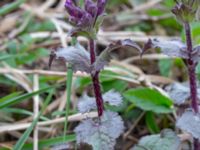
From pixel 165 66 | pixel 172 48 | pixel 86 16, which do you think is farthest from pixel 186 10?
pixel 165 66

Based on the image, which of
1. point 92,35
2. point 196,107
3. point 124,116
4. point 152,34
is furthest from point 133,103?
point 152,34

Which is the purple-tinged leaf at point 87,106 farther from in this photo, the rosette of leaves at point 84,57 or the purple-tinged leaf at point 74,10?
the purple-tinged leaf at point 74,10

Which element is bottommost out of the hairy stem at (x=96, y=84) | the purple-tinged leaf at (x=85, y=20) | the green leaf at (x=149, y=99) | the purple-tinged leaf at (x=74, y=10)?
the green leaf at (x=149, y=99)

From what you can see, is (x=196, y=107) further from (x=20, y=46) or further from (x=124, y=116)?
(x=20, y=46)

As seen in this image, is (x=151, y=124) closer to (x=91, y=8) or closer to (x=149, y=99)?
(x=149, y=99)

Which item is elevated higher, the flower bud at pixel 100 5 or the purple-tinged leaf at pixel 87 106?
the flower bud at pixel 100 5

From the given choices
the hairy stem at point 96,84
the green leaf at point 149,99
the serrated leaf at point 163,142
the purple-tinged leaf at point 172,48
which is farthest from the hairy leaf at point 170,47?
the green leaf at point 149,99
